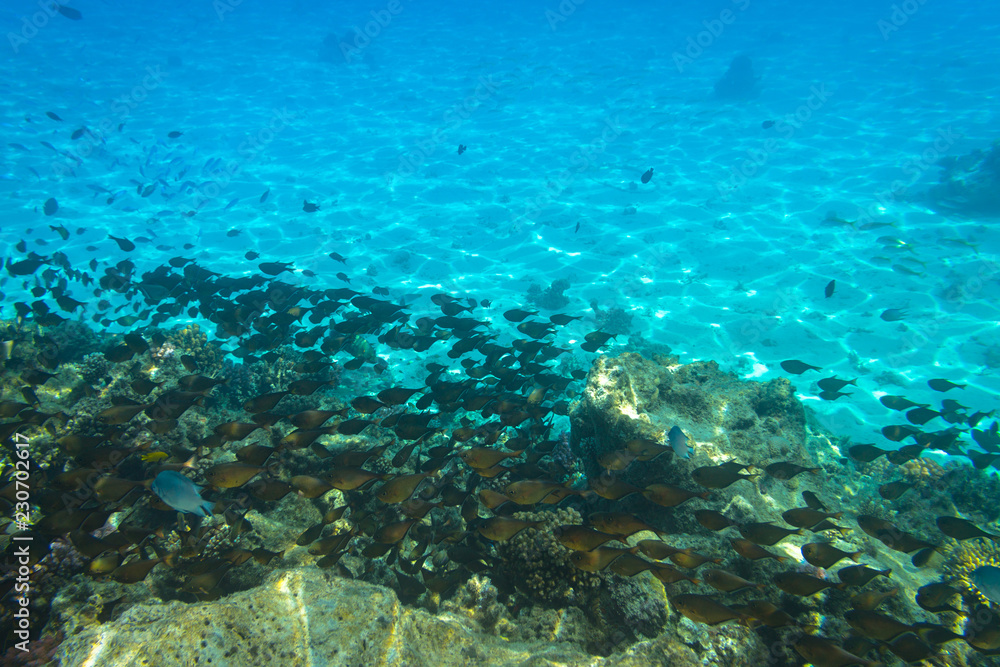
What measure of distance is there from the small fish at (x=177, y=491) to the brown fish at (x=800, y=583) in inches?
183

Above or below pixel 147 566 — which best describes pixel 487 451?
above

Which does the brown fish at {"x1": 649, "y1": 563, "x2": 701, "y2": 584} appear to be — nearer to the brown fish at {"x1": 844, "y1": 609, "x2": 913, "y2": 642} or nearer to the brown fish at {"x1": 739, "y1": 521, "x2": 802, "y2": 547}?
the brown fish at {"x1": 739, "y1": 521, "x2": 802, "y2": 547}

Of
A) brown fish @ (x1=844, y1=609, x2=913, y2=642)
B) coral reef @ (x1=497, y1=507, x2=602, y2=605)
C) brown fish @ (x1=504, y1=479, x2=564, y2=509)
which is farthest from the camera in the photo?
coral reef @ (x1=497, y1=507, x2=602, y2=605)

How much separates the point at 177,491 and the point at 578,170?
24.5 m

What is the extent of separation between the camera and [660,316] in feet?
43.9

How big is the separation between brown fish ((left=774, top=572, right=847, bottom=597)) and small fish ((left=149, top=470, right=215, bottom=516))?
466 centimetres

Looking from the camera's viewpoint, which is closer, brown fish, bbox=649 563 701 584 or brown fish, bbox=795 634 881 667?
brown fish, bbox=795 634 881 667

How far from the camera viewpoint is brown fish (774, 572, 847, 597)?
3193mm

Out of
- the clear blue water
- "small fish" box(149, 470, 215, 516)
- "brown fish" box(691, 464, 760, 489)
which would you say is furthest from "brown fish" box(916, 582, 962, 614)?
the clear blue water

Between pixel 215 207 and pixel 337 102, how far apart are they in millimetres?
20609

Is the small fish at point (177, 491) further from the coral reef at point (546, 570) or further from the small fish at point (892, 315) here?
the small fish at point (892, 315)

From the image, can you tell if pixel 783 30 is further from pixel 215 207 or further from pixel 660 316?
pixel 215 207

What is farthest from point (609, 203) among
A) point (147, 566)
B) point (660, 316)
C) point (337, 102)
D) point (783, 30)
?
point (783, 30)

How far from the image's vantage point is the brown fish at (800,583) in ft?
10.5
